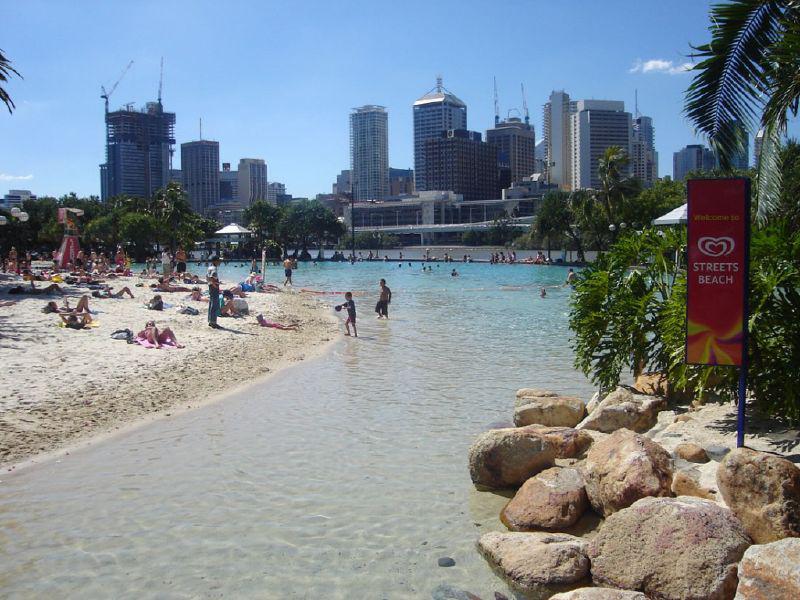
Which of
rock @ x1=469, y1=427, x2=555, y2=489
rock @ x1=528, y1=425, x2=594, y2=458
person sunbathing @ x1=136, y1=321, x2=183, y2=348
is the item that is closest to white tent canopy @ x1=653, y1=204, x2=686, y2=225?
person sunbathing @ x1=136, y1=321, x2=183, y2=348

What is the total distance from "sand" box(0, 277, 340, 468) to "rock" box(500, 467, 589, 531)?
20.5 ft

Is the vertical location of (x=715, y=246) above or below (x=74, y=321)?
above

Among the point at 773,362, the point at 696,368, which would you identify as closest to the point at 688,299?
the point at 773,362

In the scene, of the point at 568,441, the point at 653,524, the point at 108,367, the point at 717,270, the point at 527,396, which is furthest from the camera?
the point at 108,367

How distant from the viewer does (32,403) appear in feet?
37.0

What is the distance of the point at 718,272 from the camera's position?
6.42 meters

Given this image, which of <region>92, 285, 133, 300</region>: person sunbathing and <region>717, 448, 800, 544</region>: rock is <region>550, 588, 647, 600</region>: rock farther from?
<region>92, 285, 133, 300</region>: person sunbathing

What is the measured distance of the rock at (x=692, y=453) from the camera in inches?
278

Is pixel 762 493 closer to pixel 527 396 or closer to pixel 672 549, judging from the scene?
pixel 672 549

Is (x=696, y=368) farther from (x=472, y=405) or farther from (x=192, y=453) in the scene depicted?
(x=192, y=453)

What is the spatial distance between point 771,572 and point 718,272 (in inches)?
107

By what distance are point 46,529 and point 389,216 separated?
7197 inches

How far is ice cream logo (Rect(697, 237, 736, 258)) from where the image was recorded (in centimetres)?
636

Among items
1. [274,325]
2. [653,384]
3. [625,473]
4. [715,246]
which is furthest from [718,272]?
[274,325]
